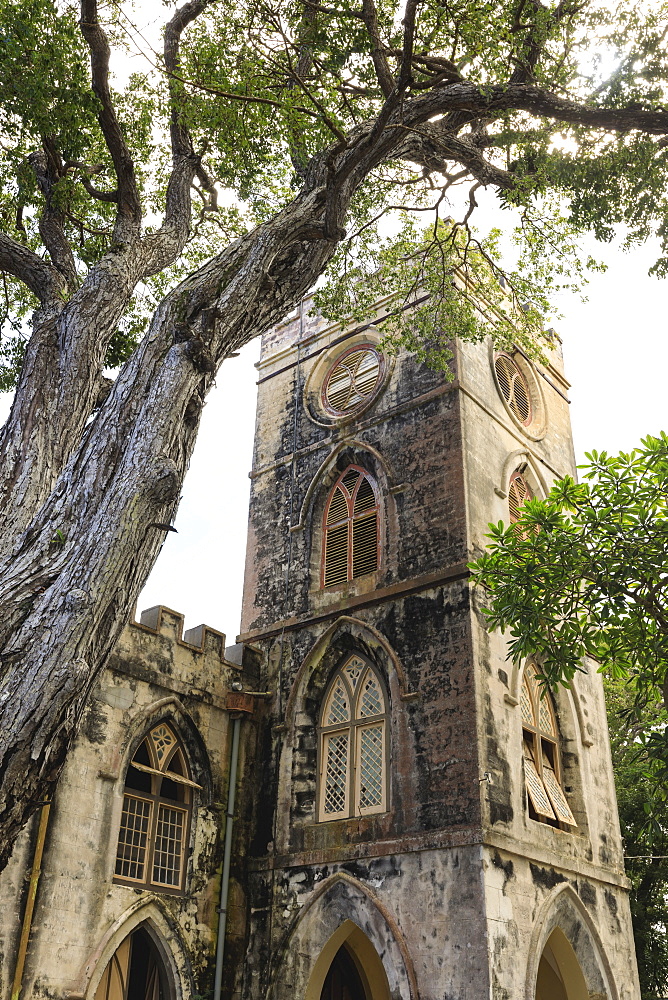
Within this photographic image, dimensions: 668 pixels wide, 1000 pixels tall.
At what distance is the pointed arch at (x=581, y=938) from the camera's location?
37.3 ft

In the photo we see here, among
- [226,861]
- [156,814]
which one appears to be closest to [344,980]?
[226,861]

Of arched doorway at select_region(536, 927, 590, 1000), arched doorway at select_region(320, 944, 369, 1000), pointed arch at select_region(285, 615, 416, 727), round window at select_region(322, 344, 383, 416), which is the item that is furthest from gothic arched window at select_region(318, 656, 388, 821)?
round window at select_region(322, 344, 383, 416)

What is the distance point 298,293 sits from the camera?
8.04 metres

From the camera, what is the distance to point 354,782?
1223 centimetres

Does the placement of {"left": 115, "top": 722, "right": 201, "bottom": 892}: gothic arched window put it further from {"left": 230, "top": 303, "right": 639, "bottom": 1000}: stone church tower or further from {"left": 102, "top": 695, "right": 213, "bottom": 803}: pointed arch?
{"left": 230, "top": 303, "right": 639, "bottom": 1000}: stone church tower

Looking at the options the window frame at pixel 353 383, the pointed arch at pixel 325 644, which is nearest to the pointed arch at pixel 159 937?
the pointed arch at pixel 325 644

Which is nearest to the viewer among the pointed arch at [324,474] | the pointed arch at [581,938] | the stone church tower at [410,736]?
the stone church tower at [410,736]

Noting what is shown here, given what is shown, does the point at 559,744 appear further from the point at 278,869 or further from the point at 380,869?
the point at 278,869

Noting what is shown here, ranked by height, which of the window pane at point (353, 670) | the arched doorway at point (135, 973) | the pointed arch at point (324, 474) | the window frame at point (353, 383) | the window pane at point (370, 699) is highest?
→ the window frame at point (353, 383)

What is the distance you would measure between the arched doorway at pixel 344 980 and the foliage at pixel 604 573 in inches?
250

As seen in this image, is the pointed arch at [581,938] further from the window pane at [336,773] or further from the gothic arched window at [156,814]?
the gothic arched window at [156,814]

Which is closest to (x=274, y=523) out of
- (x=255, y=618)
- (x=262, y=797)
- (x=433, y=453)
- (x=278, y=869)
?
(x=255, y=618)

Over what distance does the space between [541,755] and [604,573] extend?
4069 mm

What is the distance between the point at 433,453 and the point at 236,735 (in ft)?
16.5
